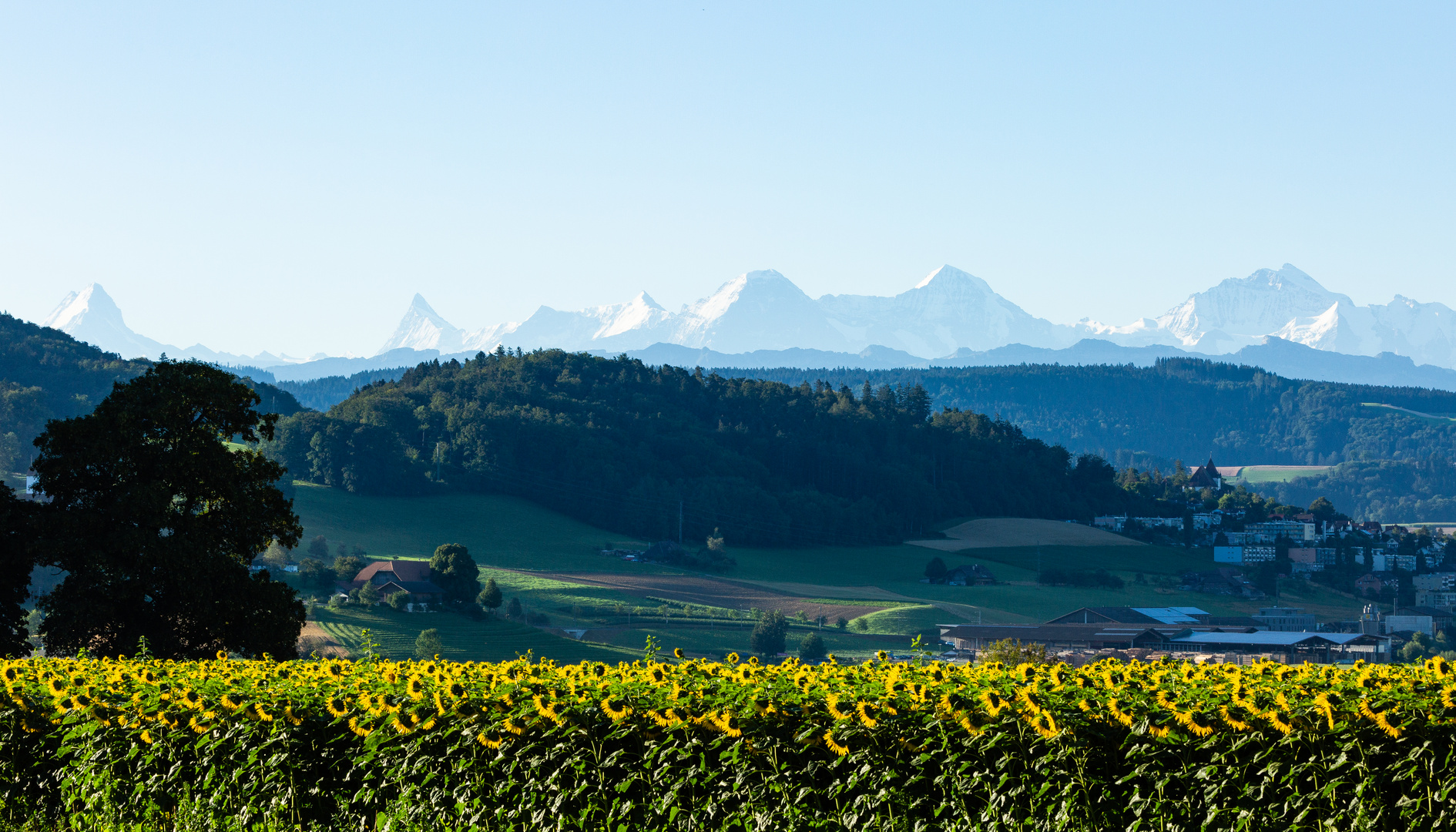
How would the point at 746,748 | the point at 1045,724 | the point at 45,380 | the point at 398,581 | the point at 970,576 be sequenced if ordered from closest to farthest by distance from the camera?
the point at 1045,724 → the point at 746,748 → the point at 398,581 → the point at 970,576 → the point at 45,380

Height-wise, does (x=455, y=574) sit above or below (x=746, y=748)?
below

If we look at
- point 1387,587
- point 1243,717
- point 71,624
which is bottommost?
point 1387,587

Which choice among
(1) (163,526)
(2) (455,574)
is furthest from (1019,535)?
(1) (163,526)

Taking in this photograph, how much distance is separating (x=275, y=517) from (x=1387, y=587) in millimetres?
151415

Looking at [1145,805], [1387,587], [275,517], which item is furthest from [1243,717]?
[1387,587]

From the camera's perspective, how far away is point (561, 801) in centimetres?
768

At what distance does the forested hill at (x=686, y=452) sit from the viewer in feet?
481

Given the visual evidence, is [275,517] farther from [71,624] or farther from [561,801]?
[561,801]

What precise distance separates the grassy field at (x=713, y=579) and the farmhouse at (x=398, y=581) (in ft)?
12.3

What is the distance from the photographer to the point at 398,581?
97.4 m

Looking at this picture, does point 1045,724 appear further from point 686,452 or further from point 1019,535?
point 686,452

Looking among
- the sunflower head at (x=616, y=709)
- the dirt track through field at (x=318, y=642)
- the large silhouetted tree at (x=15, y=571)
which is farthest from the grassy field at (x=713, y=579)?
the sunflower head at (x=616, y=709)

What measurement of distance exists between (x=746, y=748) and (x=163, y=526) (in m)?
16.3

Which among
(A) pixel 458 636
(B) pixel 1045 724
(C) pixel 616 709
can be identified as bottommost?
(A) pixel 458 636
